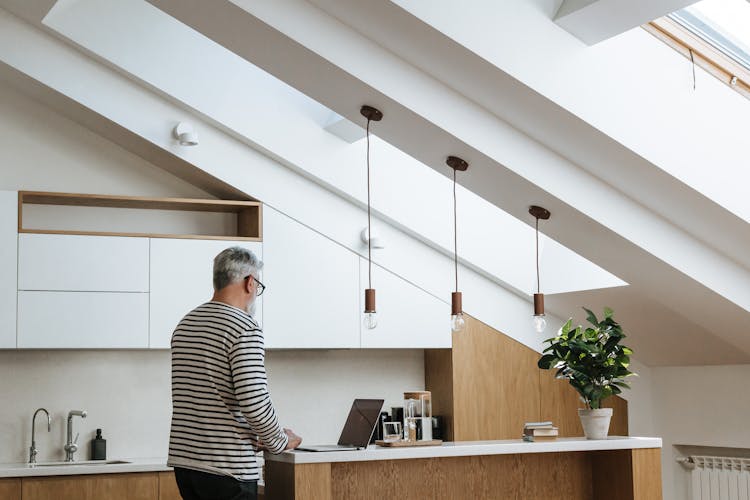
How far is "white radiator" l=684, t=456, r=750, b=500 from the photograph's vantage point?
5.31 m

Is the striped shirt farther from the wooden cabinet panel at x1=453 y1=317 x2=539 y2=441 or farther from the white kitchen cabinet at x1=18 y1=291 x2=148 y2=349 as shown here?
the wooden cabinet panel at x1=453 y1=317 x2=539 y2=441

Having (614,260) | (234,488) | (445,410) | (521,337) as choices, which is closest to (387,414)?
(445,410)

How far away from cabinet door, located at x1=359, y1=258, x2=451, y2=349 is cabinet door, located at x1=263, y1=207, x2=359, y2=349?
0.35ft

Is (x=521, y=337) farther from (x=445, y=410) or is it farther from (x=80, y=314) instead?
(x=80, y=314)

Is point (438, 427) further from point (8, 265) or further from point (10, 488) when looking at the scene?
point (8, 265)

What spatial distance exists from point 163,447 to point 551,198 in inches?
104

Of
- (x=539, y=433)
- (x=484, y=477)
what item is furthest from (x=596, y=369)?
(x=484, y=477)

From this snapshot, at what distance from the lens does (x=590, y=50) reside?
3.92m

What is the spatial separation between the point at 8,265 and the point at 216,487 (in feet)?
7.42

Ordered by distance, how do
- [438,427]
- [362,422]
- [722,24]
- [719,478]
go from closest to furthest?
[362,422] → [722,24] → [719,478] → [438,427]

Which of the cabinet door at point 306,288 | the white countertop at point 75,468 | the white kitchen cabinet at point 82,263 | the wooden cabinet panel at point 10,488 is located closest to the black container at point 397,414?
the cabinet door at point 306,288

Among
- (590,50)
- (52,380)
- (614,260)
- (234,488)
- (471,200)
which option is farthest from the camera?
(471,200)

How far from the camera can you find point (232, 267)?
3.45 metres

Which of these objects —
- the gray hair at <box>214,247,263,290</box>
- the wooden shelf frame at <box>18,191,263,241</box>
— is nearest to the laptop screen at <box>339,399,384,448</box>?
the gray hair at <box>214,247,263,290</box>
